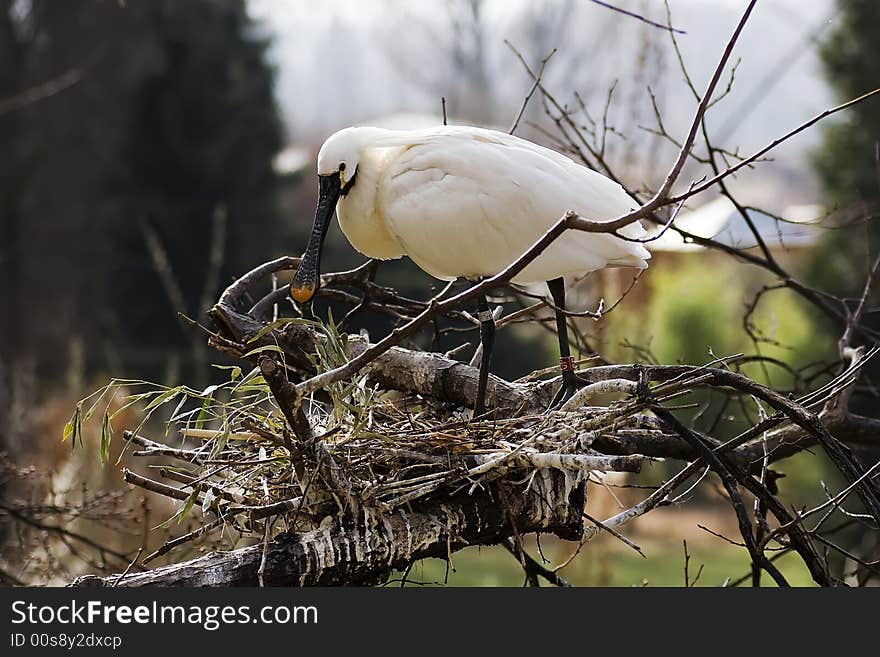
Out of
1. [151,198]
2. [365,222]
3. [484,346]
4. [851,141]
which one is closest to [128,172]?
[151,198]

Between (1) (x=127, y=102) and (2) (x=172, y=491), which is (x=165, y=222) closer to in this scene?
(1) (x=127, y=102)

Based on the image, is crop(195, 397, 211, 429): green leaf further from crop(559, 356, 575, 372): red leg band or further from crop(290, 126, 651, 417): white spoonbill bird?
crop(559, 356, 575, 372): red leg band

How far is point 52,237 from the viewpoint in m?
14.7

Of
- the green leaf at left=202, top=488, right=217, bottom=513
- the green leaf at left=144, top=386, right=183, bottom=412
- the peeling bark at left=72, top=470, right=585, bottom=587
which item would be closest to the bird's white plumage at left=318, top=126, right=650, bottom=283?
the peeling bark at left=72, top=470, right=585, bottom=587

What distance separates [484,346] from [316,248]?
496 millimetres

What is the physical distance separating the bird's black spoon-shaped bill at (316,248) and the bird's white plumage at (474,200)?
0.17ft

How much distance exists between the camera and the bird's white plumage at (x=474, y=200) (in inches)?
110

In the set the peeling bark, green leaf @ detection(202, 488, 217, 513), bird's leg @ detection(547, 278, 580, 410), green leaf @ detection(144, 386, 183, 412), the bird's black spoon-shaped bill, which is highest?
the bird's black spoon-shaped bill

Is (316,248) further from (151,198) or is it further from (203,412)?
(151,198)

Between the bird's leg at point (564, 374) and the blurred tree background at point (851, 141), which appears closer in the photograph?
the bird's leg at point (564, 374)

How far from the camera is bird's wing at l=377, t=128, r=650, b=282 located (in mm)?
2799

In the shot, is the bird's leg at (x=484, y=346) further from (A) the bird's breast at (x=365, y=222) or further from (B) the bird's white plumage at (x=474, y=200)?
(A) the bird's breast at (x=365, y=222)

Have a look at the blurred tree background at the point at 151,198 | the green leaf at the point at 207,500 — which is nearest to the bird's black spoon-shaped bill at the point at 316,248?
the green leaf at the point at 207,500

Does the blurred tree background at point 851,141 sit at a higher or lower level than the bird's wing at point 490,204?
higher
